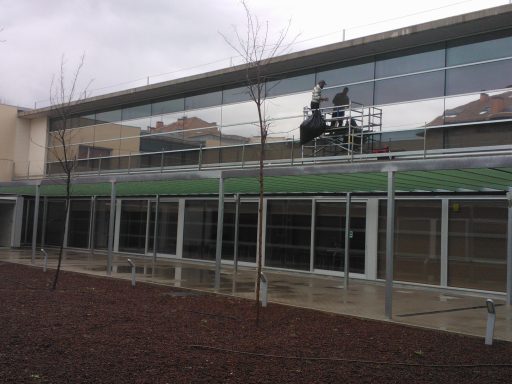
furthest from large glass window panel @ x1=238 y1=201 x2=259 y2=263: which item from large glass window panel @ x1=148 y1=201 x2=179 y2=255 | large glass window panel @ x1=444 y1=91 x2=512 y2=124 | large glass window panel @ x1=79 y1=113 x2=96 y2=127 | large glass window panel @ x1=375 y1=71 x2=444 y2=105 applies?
large glass window panel @ x1=79 y1=113 x2=96 y2=127

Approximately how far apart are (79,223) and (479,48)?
66.8 feet

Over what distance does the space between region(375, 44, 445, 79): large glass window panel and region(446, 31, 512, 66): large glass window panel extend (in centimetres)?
31

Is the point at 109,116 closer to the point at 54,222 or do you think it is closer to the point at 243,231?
the point at 54,222

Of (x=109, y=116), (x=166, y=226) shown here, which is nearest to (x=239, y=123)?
(x=166, y=226)

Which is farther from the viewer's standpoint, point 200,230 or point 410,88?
point 200,230

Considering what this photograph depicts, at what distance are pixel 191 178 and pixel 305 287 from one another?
13.8 ft

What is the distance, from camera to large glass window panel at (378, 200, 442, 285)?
15.2 meters

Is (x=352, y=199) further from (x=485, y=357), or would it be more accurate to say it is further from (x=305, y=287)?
(x=485, y=357)

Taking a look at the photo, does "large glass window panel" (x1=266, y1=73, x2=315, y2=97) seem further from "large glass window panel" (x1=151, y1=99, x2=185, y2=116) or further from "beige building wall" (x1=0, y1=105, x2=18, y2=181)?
"beige building wall" (x1=0, y1=105, x2=18, y2=181)

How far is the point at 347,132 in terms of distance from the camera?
51.0 ft

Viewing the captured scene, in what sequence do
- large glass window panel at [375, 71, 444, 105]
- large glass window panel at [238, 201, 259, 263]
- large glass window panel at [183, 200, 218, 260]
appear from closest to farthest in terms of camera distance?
large glass window panel at [375, 71, 444, 105], large glass window panel at [238, 201, 259, 263], large glass window panel at [183, 200, 218, 260]

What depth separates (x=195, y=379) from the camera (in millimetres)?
5676

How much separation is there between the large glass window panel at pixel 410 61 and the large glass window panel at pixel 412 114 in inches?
40.5

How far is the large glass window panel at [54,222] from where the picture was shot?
28.6 meters
